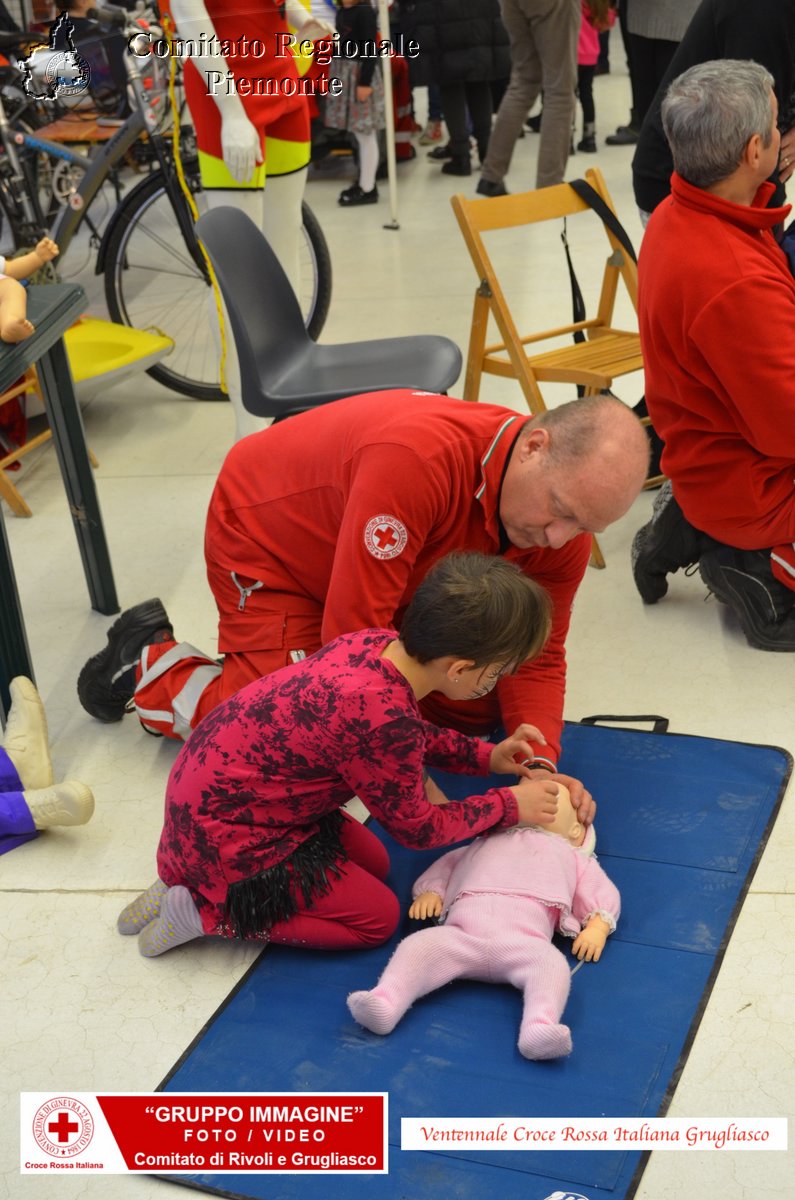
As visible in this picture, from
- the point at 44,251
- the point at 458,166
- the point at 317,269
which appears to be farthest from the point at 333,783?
the point at 458,166

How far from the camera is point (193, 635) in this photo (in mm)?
3234

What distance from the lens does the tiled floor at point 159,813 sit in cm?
195

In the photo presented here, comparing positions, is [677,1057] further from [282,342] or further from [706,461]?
[282,342]

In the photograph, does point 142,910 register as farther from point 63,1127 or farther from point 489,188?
point 489,188

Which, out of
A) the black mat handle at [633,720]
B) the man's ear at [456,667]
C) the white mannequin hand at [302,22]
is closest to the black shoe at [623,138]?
the white mannequin hand at [302,22]

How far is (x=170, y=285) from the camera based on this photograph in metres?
5.52

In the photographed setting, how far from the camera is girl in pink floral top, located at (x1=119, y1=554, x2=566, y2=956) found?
6.45 feet

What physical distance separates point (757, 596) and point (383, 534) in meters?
1.17

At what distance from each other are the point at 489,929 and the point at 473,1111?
29cm

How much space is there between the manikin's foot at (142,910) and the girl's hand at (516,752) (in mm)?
641

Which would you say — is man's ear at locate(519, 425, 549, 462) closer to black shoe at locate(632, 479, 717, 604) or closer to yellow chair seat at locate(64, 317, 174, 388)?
black shoe at locate(632, 479, 717, 604)

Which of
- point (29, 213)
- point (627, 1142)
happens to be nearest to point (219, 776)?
point (627, 1142)

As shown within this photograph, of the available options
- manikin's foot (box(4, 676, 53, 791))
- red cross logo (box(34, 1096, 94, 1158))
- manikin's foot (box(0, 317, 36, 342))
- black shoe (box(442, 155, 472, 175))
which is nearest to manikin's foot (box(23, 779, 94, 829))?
manikin's foot (box(4, 676, 53, 791))

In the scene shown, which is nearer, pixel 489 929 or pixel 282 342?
pixel 489 929
